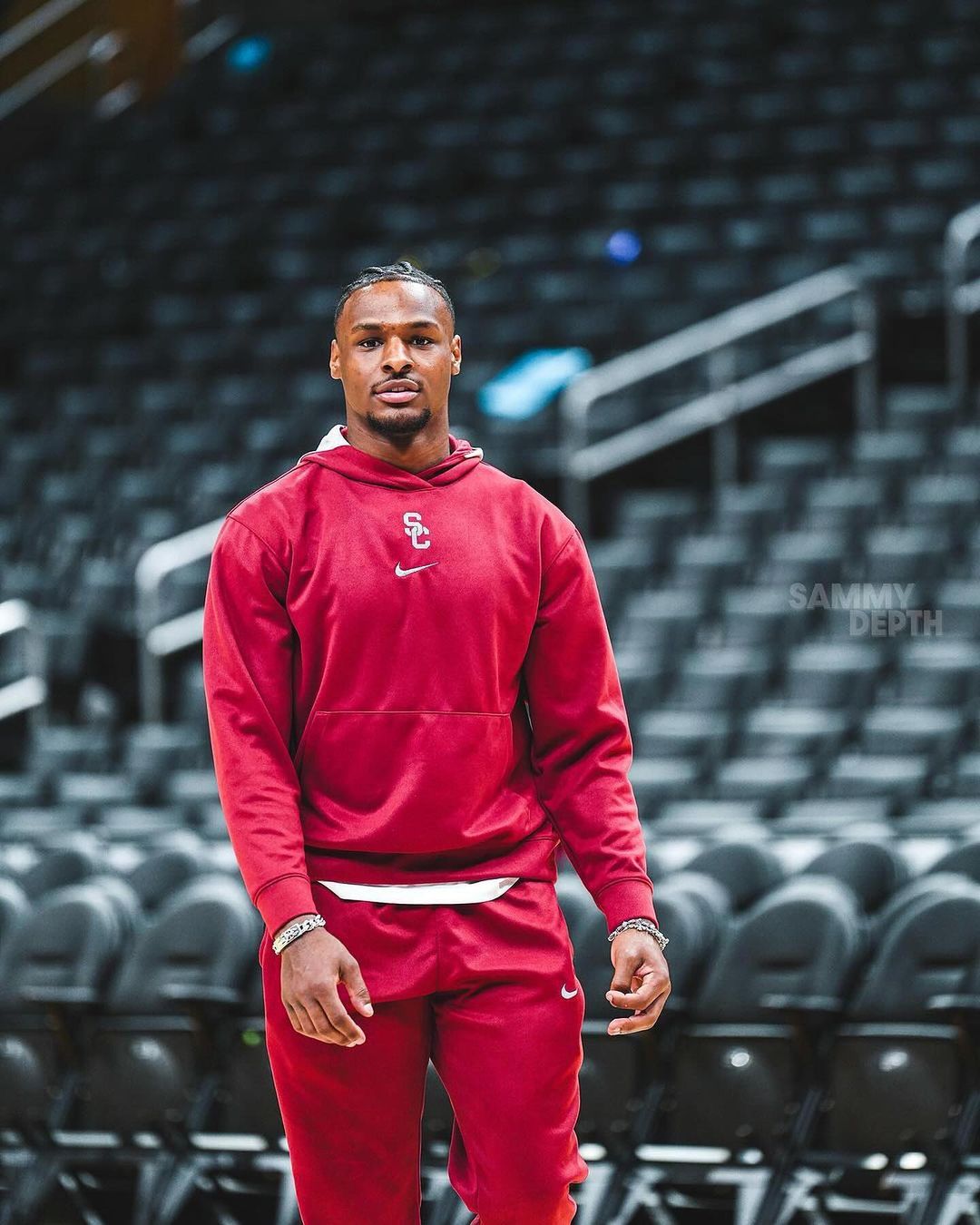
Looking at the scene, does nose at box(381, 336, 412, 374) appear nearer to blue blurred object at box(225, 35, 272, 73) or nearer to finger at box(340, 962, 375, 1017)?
finger at box(340, 962, 375, 1017)

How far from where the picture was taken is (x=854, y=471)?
9297mm

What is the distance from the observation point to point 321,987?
2.38 m

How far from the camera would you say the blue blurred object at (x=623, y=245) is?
12.0 metres

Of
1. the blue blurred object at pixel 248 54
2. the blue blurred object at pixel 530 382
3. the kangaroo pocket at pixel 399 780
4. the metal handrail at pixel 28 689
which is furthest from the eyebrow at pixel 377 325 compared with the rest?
the blue blurred object at pixel 248 54

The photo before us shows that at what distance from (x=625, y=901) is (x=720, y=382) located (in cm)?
742

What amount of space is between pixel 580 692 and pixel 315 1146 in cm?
68

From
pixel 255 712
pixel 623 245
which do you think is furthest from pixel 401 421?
pixel 623 245

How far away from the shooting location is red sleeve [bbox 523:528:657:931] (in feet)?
8.77

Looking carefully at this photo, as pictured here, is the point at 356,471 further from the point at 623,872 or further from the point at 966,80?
the point at 966,80

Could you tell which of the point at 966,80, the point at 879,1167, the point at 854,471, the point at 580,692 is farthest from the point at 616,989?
the point at 966,80

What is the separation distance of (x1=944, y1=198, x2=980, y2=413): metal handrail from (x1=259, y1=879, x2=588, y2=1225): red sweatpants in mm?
7365

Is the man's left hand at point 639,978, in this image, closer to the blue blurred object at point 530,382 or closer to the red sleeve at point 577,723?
the red sleeve at point 577,723

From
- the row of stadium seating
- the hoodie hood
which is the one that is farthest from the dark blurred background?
the hoodie hood

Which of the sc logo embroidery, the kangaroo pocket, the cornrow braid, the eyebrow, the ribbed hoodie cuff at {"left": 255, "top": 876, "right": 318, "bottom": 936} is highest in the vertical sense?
the cornrow braid
